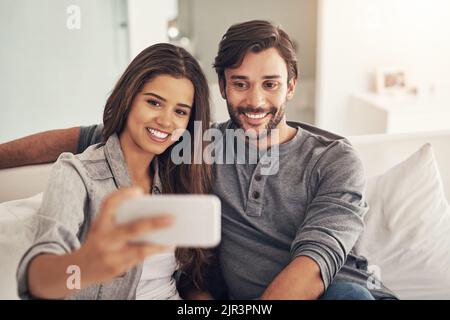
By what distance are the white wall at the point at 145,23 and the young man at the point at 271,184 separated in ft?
2.18

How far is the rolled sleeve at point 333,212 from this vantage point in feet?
2.86

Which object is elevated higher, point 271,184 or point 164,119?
point 164,119

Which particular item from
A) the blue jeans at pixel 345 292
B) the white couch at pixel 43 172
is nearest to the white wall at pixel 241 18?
the white couch at pixel 43 172

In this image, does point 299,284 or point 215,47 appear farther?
point 215,47

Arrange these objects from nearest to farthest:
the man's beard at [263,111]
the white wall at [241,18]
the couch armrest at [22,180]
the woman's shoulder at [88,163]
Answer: the woman's shoulder at [88,163] < the man's beard at [263,111] < the couch armrest at [22,180] < the white wall at [241,18]

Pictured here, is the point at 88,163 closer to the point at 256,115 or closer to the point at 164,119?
the point at 164,119

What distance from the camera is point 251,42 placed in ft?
3.03

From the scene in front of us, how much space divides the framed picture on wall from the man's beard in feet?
4.81

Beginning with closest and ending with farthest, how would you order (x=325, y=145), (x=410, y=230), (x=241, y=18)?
(x=325, y=145) < (x=410, y=230) < (x=241, y=18)

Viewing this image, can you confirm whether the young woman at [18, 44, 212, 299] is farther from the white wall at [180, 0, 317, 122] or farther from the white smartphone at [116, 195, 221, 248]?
the white wall at [180, 0, 317, 122]

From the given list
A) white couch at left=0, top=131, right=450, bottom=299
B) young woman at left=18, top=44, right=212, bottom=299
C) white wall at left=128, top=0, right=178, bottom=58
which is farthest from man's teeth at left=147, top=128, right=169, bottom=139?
white wall at left=128, top=0, right=178, bottom=58

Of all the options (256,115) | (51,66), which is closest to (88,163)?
(256,115)

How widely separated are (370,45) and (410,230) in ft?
4.41

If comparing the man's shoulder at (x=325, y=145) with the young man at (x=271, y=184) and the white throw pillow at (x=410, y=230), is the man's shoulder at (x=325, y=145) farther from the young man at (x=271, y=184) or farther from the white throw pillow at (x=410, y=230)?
the white throw pillow at (x=410, y=230)
